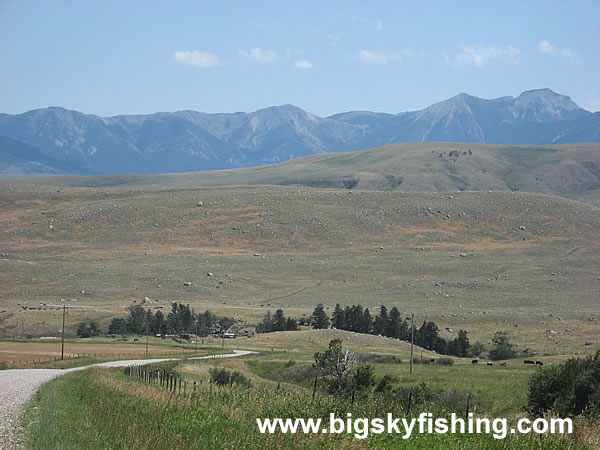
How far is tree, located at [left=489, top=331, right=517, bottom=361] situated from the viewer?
60.2 m

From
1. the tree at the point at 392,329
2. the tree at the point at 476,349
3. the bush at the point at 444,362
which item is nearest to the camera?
the bush at the point at 444,362

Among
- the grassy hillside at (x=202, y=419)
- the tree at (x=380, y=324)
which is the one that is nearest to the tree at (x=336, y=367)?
the grassy hillside at (x=202, y=419)

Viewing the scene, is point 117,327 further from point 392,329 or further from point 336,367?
point 336,367

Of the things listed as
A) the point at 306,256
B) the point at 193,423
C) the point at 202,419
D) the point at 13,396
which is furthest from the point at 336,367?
the point at 306,256

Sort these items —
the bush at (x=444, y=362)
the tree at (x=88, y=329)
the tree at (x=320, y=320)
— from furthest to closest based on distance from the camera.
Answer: the tree at (x=320, y=320) → the tree at (x=88, y=329) → the bush at (x=444, y=362)

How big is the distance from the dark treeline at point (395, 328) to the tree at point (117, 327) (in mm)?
19307

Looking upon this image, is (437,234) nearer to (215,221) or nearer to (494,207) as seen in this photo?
(494,207)

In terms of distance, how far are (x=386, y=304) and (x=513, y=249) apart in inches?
1799

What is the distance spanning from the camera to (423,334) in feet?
225

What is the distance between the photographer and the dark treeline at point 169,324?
7444 cm

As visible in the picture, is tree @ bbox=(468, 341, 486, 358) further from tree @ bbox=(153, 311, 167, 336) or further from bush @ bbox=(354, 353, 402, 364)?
tree @ bbox=(153, 311, 167, 336)

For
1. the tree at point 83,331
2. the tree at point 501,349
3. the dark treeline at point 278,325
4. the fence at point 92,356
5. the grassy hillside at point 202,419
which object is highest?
the grassy hillside at point 202,419

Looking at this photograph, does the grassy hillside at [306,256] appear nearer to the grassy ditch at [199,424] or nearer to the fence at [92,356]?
the fence at [92,356]

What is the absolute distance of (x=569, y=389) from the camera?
78.5 ft
